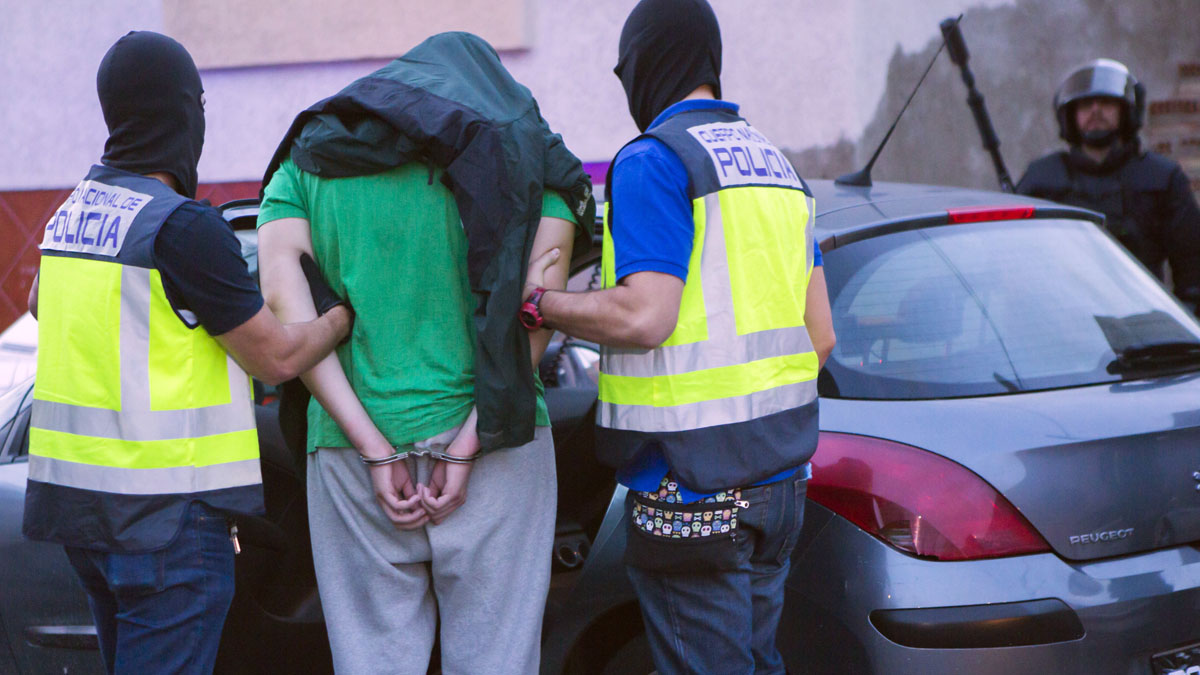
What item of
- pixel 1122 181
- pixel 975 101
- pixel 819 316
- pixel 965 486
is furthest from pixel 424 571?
pixel 975 101

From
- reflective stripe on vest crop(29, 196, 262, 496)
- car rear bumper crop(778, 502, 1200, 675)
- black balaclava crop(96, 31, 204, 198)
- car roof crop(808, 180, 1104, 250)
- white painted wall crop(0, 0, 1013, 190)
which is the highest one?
white painted wall crop(0, 0, 1013, 190)

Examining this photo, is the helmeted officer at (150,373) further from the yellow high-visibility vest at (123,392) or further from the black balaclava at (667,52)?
the black balaclava at (667,52)

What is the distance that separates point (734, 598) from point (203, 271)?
1098 millimetres

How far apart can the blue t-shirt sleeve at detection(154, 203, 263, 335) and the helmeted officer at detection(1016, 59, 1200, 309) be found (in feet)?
11.6

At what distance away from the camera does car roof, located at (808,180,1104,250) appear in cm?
255

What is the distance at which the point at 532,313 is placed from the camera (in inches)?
80.4

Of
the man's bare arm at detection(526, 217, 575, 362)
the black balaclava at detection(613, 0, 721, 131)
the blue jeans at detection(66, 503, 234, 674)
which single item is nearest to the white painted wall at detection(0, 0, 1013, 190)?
the black balaclava at detection(613, 0, 721, 131)

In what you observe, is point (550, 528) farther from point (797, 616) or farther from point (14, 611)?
point (14, 611)

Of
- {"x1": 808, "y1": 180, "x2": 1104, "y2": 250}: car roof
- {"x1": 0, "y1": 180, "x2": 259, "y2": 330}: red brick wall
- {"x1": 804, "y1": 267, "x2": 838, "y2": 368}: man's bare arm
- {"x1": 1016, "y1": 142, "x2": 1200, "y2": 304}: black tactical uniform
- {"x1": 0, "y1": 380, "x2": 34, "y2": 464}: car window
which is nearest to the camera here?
{"x1": 804, "y1": 267, "x2": 838, "y2": 368}: man's bare arm

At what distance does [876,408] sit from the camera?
7.53 ft

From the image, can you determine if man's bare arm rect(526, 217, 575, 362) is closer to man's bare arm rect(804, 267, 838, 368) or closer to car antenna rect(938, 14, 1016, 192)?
man's bare arm rect(804, 267, 838, 368)

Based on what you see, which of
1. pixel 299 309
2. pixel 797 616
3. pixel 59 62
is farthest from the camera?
pixel 59 62

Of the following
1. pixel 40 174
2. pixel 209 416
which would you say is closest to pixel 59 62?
pixel 40 174

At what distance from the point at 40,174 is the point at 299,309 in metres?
7.08
